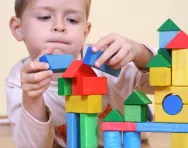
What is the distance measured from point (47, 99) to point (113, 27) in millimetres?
588

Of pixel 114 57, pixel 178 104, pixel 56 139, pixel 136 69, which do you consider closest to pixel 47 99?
pixel 56 139

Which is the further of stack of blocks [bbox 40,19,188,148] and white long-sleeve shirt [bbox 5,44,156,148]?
white long-sleeve shirt [bbox 5,44,156,148]

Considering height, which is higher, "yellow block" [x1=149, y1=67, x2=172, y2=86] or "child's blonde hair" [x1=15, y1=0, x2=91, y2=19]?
"child's blonde hair" [x1=15, y1=0, x2=91, y2=19]

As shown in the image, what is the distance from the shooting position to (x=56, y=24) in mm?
841

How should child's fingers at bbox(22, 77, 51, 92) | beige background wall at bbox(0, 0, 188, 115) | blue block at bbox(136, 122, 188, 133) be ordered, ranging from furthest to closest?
beige background wall at bbox(0, 0, 188, 115)
child's fingers at bbox(22, 77, 51, 92)
blue block at bbox(136, 122, 188, 133)

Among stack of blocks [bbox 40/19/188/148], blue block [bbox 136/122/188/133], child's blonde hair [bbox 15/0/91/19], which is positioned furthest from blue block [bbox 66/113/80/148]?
child's blonde hair [bbox 15/0/91/19]

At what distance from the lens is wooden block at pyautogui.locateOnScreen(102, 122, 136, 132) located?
0.62m

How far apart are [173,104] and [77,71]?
0.15m

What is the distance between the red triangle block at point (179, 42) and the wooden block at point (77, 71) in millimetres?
132

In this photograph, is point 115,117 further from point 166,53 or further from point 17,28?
point 17,28

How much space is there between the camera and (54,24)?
848mm

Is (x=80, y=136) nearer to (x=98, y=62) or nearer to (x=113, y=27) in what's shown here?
(x=98, y=62)

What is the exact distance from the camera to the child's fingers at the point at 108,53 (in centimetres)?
66

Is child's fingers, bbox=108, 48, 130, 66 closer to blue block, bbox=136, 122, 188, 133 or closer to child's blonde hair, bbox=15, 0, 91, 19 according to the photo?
blue block, bbox=136, 122, 188, 133
